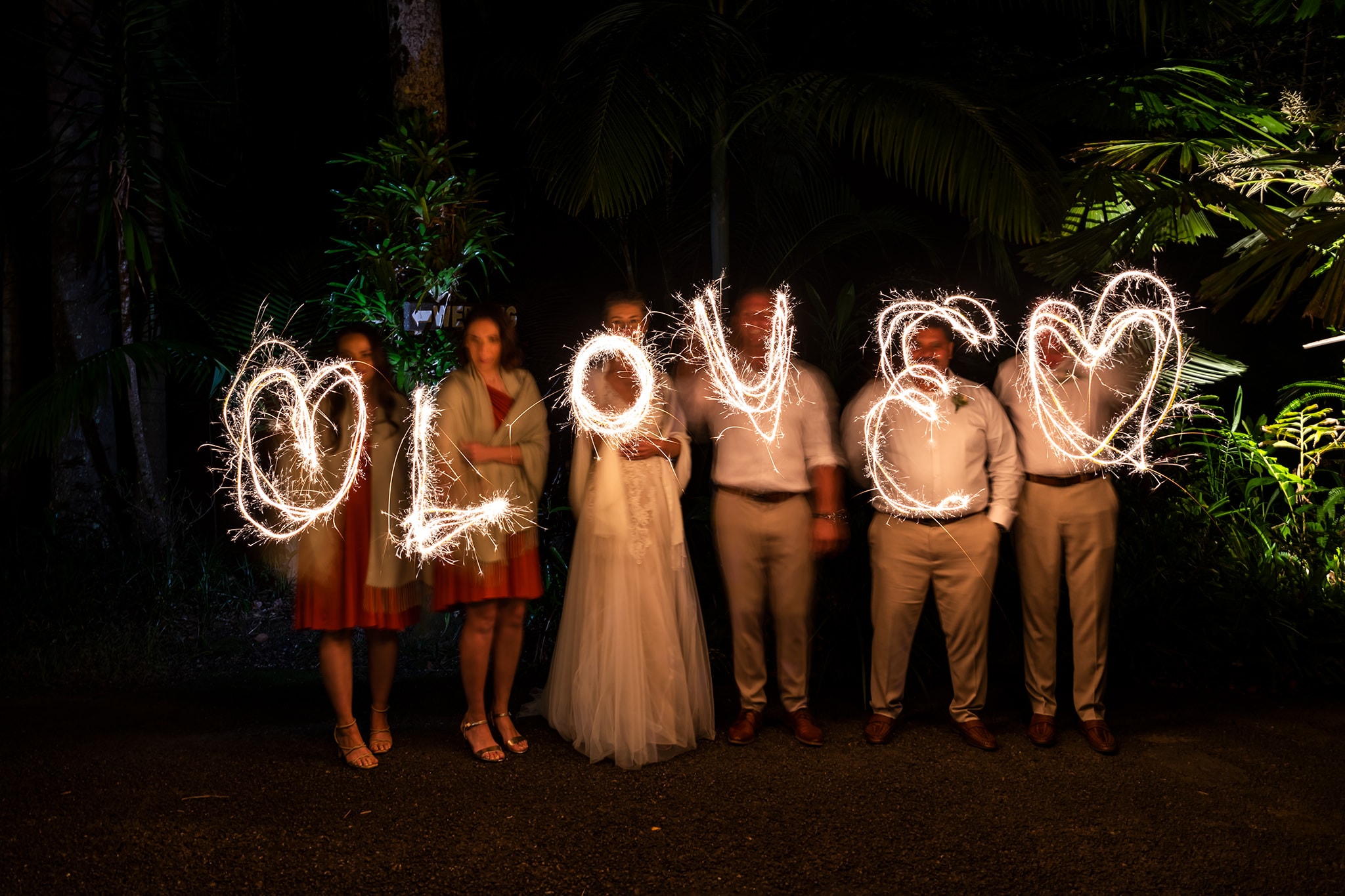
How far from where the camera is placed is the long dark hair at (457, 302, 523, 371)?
4594mm

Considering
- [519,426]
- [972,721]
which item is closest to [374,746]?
[519,426]

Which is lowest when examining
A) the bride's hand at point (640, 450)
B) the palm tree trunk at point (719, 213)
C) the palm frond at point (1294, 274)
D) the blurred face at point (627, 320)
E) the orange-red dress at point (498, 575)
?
the orange-red dress at point (498, 575)

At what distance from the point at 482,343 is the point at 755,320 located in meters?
1.28

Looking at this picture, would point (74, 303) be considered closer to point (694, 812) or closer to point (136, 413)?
point (136, 413)

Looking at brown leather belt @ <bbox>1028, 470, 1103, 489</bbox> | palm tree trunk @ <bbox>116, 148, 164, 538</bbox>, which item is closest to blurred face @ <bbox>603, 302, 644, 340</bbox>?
brown leather belt @ <bbox>1028, 470, 1103, 489</bbox>

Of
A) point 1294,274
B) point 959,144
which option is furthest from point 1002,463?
point 959,144

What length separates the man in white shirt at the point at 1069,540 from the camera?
4.77 m

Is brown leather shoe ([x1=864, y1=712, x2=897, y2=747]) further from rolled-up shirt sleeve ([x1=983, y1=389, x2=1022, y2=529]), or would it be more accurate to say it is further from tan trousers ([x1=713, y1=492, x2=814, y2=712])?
rolled-up shirt sleeve ([x1=983, y1=389, x2=1022, y2=529])

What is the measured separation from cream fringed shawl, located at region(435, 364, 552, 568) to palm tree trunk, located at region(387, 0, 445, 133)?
2627 millimetres

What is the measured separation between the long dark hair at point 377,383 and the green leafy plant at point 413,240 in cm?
142

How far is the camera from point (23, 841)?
3727 mm

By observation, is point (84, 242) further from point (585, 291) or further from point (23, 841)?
point (23, 841)

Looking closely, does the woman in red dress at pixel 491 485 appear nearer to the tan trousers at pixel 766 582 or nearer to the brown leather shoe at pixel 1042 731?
the tan trousers at pixel 766 582

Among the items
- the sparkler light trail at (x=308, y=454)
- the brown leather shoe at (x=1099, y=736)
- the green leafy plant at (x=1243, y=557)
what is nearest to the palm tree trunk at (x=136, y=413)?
the sparkler light trail at (x=308, y=454)
